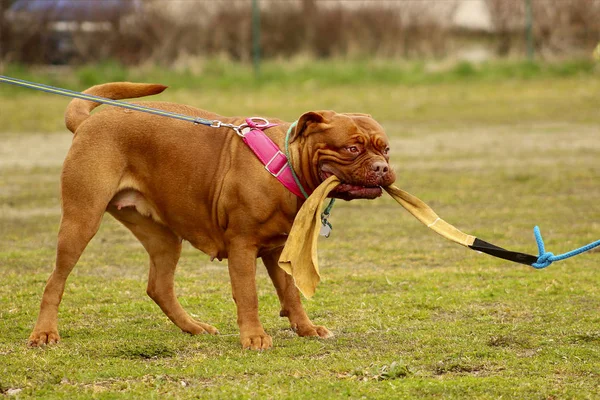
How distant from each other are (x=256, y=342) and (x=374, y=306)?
4.40 ft

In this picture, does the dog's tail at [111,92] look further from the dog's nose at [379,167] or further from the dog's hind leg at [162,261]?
the dog's nose at [379,167]

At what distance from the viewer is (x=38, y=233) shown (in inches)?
391

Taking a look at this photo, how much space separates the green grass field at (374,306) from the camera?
5.03 m

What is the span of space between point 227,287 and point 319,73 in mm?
15699

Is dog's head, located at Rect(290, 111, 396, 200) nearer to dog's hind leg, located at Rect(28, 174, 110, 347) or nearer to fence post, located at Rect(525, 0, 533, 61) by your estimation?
dog's hind leg, located at Rect(28, 174, 110, 347)

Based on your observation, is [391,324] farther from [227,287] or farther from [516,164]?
[516,164]

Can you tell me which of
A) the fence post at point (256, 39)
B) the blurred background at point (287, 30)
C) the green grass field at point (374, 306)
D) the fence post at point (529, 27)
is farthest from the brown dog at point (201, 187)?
the fence post at point (529, 27)

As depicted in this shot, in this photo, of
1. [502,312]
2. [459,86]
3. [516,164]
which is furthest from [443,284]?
[459,86]

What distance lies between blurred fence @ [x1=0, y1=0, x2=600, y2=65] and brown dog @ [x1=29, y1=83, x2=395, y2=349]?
1682cm

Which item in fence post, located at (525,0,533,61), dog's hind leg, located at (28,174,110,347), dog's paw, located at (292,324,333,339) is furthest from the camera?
fence post, located at (525,0,533,61)

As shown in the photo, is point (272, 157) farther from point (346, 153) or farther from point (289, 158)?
point (346, 153)

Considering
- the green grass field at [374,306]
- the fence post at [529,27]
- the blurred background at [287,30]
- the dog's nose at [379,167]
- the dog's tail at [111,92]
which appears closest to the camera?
the green grass field at [374,306]

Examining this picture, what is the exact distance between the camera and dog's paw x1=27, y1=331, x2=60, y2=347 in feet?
19.0

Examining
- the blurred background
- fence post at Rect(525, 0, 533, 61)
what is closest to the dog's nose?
the blurred background
